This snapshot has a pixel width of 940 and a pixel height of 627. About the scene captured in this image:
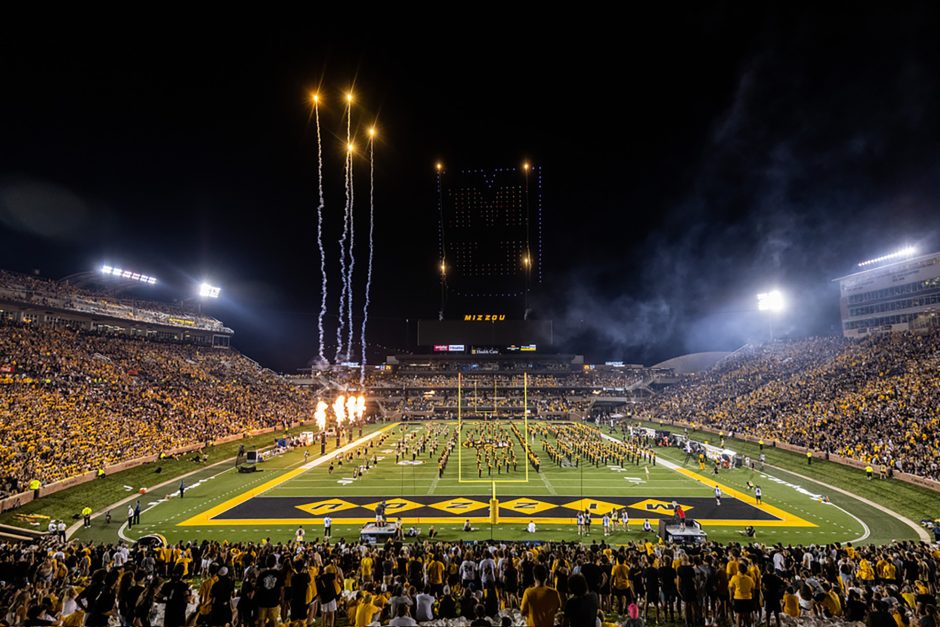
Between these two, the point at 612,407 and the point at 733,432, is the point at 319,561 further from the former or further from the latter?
the point at 612,407

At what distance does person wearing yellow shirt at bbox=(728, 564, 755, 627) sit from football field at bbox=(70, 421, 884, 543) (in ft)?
32.9

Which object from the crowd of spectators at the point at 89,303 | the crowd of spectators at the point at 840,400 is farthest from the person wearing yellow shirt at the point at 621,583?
the crowd of spectators at the point at 89,303

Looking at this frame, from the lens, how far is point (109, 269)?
Result: 5778 centimetres

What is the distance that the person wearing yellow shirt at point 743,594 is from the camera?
27.3ft

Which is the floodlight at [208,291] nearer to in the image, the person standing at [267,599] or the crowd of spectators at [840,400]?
the crowd of spectators at [840,400]

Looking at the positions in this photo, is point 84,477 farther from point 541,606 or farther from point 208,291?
point 208,291

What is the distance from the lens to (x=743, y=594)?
27.4 ft

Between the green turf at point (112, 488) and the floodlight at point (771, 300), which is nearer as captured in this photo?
the green turf at point (112, 488)

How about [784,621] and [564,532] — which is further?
[564,532]

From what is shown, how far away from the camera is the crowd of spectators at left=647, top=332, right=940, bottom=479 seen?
28156mm

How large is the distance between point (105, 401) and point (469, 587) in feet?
124

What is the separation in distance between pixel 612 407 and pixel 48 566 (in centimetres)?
7457

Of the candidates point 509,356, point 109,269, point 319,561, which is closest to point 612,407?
point 509,356

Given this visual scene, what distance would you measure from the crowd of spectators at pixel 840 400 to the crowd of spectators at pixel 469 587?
18944 mm
